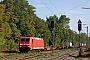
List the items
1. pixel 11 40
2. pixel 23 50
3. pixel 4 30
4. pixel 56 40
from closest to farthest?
pixel 23 50 < pixel 4 30 < pixel 11 40 < pixel 56 40

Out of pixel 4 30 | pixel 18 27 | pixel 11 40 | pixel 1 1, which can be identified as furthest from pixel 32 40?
pixel 1 1

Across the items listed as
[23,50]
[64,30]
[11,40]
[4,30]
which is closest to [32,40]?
[23,50]

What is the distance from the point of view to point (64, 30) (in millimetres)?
143625

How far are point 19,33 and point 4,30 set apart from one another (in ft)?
35.4

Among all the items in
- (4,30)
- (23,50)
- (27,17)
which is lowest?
(23,50)

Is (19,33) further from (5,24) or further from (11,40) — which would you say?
(5,24)

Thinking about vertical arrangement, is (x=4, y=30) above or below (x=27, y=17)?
below

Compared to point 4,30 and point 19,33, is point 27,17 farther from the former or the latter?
point 4,30

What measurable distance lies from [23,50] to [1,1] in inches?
1815

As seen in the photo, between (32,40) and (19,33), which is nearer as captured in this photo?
(32,40)

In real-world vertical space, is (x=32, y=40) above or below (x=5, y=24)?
below

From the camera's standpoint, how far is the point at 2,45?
75.1 metres

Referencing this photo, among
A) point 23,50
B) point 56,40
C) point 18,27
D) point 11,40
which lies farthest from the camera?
point 56,40

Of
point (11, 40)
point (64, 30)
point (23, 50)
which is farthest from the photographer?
point (64, 30)
